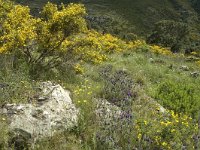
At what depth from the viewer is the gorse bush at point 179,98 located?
8304 mm

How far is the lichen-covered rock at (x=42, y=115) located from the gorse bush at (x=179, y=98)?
264 cm

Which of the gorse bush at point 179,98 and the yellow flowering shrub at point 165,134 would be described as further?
the gorse bush at point 179,98

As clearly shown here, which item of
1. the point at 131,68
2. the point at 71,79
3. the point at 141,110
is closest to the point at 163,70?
the point at 131,68

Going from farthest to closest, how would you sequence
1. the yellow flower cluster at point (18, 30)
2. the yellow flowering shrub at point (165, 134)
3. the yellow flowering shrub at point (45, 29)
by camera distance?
the yellow flowering shrub at point (45, 29)
the yellow flower cluster at point (18, 30)
the yellow flowering shrub at point (165, 134)

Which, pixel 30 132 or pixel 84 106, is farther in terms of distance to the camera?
pixel 84 106

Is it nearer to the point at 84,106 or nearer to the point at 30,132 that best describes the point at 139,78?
the point at 84,106

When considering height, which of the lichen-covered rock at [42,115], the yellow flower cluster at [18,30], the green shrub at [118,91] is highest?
the yellow flower cluster at [18,30]

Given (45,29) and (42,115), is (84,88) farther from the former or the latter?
(42,115)

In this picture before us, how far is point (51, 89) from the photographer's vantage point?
7.01 meters

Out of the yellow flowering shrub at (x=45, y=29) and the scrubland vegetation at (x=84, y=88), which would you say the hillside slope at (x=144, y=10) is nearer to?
the scrubland vegetation at (x=84, y=88)

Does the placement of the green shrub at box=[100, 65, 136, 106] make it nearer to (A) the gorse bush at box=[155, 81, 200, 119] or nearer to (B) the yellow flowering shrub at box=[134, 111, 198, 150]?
(A) the gorse bush at box=[155, 81, 200, 119]

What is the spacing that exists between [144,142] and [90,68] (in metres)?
5.54

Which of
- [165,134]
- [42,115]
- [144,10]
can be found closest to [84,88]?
[42,115]

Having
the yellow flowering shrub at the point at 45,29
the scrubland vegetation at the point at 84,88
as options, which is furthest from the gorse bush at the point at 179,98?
the yellow flowering shrub at the point at 45,29
